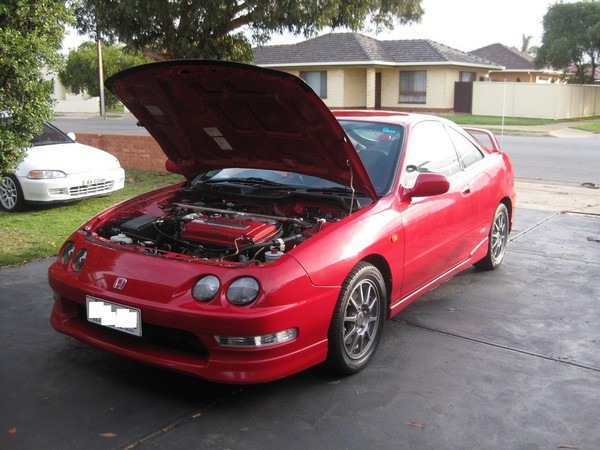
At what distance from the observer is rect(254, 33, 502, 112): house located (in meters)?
36.3

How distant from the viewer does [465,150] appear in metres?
5.78

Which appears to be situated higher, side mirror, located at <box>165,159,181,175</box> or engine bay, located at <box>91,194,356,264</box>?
side mirror, located at <box>165,159,181,175</box>

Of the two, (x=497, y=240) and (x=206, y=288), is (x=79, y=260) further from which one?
(x=497, y=240)

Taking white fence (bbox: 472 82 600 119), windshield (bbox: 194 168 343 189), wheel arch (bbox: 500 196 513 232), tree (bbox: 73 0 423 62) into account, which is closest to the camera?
windshield (bbox: 194 168 343 189)

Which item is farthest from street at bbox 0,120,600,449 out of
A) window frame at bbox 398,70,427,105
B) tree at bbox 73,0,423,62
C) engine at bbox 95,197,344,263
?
window frame at bbox 398,70,427,105

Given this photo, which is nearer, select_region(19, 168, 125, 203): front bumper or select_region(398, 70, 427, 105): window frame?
select_region(19, 168, 125, 203): front bumper

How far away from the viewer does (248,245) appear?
3932 mm

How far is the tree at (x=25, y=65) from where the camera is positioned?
5625 mm

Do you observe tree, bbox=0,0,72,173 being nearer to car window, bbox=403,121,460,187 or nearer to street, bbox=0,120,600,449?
street, bbox=0,120,600,449

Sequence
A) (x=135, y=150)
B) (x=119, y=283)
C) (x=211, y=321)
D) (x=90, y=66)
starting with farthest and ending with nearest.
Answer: (x=90, y=66)
(x=135, y=150)
(x=119, y=283)
(x=211, y=321)

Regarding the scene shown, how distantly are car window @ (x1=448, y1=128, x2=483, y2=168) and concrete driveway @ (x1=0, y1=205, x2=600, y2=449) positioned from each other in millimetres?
1265

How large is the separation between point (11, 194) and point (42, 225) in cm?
119

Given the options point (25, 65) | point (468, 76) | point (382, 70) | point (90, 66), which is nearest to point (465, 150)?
point (25, 65)

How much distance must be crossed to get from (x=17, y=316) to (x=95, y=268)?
1497 millimetres
